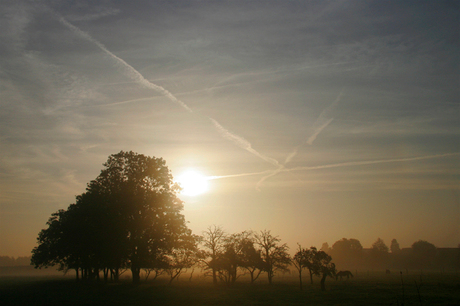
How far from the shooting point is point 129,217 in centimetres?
4128

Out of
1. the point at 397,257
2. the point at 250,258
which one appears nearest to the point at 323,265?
the point at 250,258

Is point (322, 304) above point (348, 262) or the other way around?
above

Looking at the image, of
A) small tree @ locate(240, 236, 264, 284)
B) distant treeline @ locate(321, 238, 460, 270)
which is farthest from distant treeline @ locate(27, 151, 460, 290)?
distant treeline @ locate(321, 238, 460, 270)

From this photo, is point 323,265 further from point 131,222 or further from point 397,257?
point 397,257

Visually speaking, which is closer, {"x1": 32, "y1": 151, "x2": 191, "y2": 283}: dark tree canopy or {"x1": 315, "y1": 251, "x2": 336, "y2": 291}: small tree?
{"x1": 32, "y1": 151, "x2": 191, "y2": 283}: dark tree canopy

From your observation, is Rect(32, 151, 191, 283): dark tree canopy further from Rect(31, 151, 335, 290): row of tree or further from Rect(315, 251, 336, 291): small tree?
Rect(315, 251, 336, 291): small tree

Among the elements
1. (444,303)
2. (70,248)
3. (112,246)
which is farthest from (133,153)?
(444,303)

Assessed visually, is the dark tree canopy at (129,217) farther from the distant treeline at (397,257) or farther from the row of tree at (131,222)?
the distant treeline at (397,257)

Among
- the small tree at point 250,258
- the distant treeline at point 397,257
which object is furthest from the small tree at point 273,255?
the distant treeline at point 397,257

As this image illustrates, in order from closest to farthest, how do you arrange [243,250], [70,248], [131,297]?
[131,297] → [70,248] → [243,250]

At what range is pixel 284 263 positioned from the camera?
65.0m

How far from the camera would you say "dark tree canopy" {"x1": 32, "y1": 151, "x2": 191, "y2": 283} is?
40.0 m

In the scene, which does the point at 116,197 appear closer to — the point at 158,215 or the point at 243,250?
the point at 158,215

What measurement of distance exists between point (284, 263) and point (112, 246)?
3963cm
